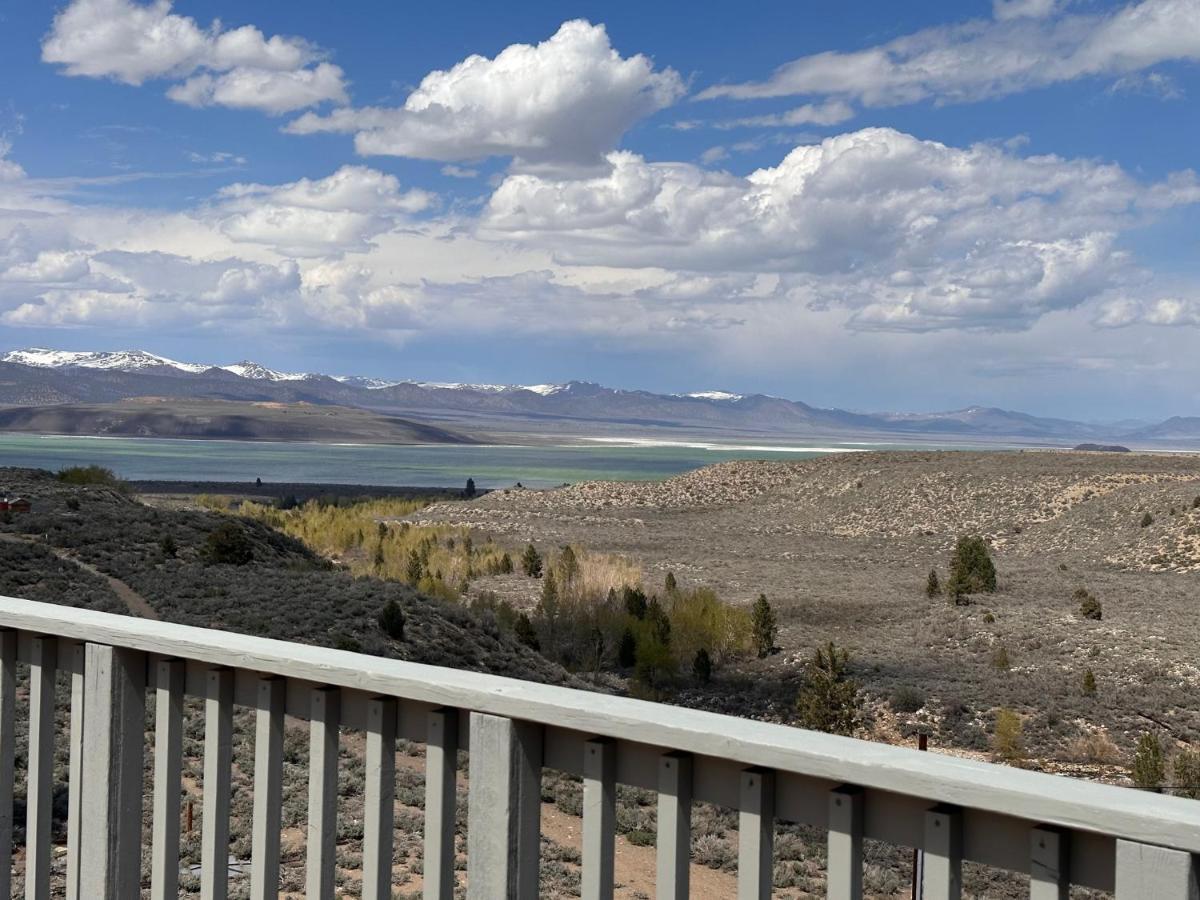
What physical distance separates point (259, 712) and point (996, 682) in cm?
1756

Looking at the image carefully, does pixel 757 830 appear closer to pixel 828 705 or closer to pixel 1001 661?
pixel 828 705

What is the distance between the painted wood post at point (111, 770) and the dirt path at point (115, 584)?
45.4ft

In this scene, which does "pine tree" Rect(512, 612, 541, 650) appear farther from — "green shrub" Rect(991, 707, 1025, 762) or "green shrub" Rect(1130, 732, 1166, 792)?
"green shrub" Rect(1130, 732, 1166, 792)

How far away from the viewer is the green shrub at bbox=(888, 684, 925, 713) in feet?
55.2

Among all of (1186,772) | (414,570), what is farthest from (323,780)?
(414,570)

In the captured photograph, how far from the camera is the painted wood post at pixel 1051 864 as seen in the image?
169 cm

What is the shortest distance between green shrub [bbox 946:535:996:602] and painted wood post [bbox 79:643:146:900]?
2608cm

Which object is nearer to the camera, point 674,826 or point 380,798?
point 674,826

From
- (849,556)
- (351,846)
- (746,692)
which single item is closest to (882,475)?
(849,556)

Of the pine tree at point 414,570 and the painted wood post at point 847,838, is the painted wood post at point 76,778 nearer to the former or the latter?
the painted wood post at point 847,838

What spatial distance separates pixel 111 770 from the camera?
265cm

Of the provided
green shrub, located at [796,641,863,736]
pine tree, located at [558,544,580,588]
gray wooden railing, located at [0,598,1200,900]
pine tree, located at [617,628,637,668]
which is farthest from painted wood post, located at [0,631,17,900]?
pine tree, located at [558,544,580,588]

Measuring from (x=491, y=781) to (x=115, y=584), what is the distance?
18.4 m

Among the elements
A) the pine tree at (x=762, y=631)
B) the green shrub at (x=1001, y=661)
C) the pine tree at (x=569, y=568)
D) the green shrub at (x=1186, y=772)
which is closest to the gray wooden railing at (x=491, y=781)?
the green shrub at (x=1186, y=772)
